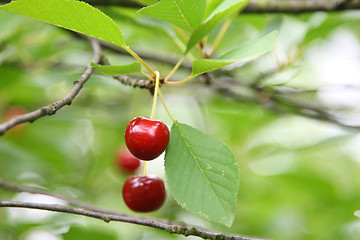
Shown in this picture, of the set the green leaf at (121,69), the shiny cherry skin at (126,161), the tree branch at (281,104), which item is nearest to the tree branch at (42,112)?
the green leaf at (121,69)

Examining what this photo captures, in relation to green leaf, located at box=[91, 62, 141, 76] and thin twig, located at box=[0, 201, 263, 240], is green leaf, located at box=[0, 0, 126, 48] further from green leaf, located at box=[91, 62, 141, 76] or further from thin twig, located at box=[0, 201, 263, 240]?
thin twig, located at box=[0, 201, 263, 240]

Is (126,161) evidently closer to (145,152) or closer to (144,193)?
(144,193)

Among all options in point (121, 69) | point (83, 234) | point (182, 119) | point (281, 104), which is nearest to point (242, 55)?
point (121, 69)

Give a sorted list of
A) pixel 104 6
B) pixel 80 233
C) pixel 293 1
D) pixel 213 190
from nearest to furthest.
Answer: pixel 213 190
pixel 80 233
pixel 104 6
pixel 293 1

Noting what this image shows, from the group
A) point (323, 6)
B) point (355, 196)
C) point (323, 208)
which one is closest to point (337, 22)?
point (323, 6)

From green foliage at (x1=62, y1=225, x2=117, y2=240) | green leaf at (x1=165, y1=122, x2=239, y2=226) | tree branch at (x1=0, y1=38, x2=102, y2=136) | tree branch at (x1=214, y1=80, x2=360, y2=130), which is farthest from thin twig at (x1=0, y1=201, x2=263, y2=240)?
tree branch at (x1=214, y1=80, x2=360, y2=130)

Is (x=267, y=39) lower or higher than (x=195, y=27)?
lower

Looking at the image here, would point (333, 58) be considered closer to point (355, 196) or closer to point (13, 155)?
point (355, 196)
